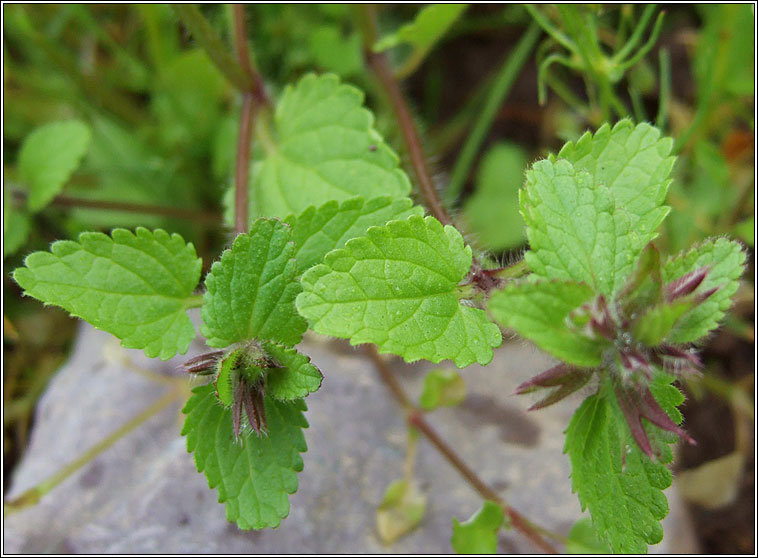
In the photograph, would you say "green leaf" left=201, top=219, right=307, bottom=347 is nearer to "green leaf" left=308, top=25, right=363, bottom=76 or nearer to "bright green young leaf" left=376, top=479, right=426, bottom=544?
"bright green young leaf" left=376, top=479, right=426, bottom=544

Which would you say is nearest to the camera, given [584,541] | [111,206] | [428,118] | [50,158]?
[584,541]

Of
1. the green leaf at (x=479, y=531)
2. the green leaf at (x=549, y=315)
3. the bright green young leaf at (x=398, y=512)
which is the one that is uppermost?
the green leaf at (x=549, y=315)

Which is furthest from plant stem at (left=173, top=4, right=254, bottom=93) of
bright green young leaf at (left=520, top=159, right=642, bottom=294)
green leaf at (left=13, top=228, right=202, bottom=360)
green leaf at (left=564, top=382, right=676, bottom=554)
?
green leaf at (left=564, top=382, right=676, bottom=554)

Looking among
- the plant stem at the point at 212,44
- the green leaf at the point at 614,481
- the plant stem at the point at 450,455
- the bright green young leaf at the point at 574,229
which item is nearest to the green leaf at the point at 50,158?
the plant stem at the point at 212,44

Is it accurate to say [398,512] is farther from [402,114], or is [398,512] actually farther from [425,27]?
[425,27]

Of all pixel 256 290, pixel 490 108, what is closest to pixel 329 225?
pixel 256 290

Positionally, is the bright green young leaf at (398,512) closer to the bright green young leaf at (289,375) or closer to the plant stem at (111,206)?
the bright green young leaf at (289,375)

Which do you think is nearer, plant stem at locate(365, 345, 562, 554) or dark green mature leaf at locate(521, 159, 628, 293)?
dark green mature leaf at locate(521, 159, 628, 293)
